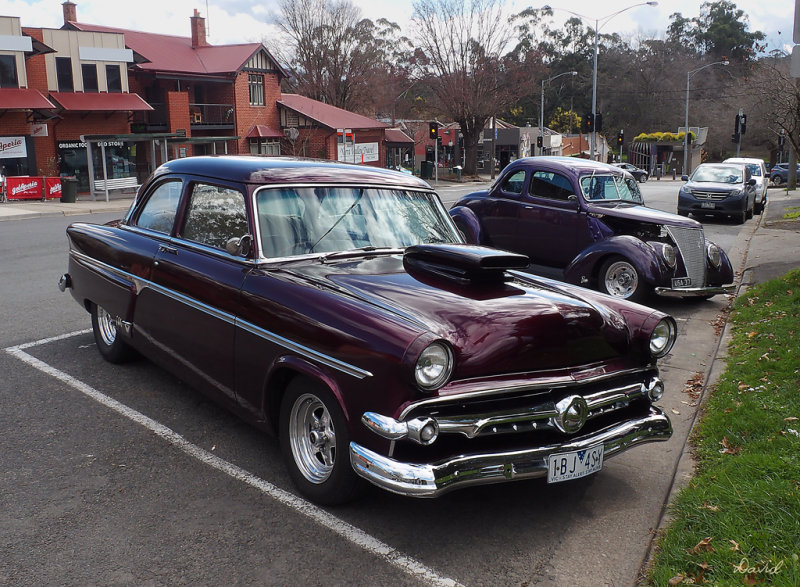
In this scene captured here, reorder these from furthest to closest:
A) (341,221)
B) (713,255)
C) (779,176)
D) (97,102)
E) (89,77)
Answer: (779,176)
(89,77)
(97,102)
(713,255)
(341,221)

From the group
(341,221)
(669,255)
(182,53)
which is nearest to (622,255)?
(669,255)

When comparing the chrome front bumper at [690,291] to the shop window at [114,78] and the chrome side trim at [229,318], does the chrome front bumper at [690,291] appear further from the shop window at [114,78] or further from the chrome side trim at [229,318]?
the shop window at [114,78]

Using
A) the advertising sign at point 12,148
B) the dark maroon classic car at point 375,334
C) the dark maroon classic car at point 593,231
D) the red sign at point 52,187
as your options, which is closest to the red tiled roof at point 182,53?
the advertising sign at point 12,148

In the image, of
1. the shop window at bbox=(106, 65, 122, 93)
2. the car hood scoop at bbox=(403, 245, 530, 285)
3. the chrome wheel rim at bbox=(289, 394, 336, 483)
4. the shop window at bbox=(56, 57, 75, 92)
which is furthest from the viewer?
the shop window at bbox=(106, 65, 122, 93)

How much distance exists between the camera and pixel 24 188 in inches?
1096

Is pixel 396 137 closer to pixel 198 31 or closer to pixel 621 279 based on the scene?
pixel 198 31

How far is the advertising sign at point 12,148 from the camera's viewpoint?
30141mm

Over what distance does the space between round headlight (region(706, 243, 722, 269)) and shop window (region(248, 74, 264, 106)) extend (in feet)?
121

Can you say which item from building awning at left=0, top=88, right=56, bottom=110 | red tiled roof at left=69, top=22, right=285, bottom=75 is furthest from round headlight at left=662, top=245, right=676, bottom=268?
red tiled roof at left=69, top=22, right=285, bottom=75

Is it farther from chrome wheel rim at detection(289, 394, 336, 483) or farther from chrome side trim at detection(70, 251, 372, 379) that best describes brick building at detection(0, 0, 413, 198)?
chrome wheel rim at detection(289, 394, 336, 483)

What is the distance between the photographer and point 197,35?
43875 mm

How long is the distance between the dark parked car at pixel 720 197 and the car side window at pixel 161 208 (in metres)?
18.5

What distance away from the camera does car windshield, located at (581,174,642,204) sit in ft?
34.7

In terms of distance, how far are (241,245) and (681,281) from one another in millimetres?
6610
